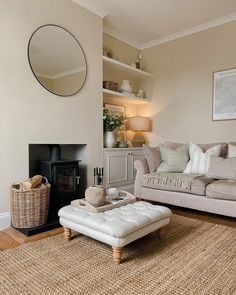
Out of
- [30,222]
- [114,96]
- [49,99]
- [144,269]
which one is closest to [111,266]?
[144,269]

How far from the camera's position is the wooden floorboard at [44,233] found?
2.13 metres

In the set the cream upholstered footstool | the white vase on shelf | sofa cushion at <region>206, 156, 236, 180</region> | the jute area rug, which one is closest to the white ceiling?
the white vase on shelf

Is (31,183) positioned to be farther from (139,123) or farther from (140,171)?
(139,123)

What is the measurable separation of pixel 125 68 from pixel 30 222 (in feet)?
9.65

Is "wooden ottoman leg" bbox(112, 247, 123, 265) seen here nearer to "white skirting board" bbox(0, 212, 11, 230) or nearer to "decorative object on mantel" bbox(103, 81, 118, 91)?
"white skirting board" bbox(0, 212, 11, 230)

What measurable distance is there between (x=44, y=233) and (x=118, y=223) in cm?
104

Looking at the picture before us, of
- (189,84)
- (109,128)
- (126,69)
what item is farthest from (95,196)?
(189,84)

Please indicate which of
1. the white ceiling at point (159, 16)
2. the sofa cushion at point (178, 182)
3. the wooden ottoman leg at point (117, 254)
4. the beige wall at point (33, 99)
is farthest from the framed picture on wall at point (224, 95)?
the wooden ottoman leg at point (117, 254)

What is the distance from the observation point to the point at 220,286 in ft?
4.74

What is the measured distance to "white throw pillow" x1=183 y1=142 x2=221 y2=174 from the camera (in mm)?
3163

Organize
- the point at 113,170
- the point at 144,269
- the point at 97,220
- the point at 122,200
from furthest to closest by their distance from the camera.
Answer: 1. the point at 113,170
2. the point at 122,200
3. the point at 97,220
4. the point at 144,269

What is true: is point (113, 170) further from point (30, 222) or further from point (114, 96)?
point (30, 222)

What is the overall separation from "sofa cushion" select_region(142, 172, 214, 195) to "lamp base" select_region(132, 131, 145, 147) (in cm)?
134

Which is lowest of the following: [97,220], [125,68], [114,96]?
[97,220]
